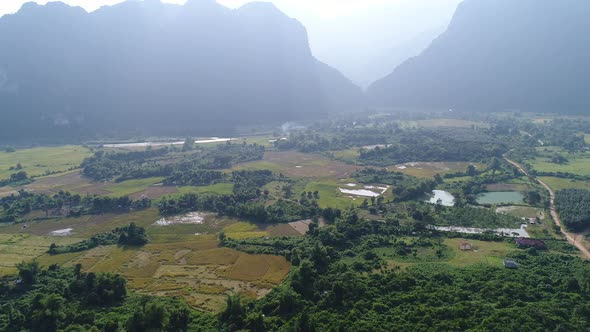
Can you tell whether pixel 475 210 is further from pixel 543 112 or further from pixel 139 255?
pixel 543 112

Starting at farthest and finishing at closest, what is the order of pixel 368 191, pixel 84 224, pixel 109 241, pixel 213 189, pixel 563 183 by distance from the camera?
1. pixel 213 189
2. pixel 368 191
3. pixel 563 183
4. pixel 84 224
5. pixel 109 241

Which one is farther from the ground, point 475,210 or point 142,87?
point 142,87

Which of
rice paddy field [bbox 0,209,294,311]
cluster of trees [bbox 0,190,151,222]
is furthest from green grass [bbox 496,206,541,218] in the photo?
cluster of trees [bbox 0,190,151,222]

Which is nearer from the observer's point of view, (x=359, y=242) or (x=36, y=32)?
(x=359, y=242)

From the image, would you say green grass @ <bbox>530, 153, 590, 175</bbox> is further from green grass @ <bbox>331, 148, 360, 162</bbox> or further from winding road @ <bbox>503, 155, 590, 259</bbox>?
green grass @ <bbox>331, 148, 360, 162</bbox>

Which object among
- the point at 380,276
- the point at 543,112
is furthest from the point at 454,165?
the point at 543,112

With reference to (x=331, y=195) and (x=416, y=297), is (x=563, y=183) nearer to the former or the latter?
(x=331, y=195)

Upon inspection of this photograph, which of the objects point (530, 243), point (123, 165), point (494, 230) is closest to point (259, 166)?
point (123, 165)
